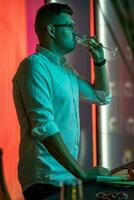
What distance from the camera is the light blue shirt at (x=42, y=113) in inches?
Answer: 60.4

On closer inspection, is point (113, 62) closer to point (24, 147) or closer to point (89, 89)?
point (89, 89)

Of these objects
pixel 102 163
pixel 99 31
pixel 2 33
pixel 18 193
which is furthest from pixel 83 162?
pixel 2 33

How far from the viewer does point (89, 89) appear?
197 centimetres

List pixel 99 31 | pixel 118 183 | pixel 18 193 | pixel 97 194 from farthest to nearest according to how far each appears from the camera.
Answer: pixel 99 31
pixel 18 193
pixel 118 183
pixel 97 194

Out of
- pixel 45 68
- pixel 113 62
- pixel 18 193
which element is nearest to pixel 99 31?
pixel 113 62

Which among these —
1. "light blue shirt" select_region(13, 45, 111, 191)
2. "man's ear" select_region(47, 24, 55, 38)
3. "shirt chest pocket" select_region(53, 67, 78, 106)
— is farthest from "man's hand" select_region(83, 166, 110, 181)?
"man's ear" select_region(47, 24, 55, 38)

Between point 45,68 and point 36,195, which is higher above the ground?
point 45,68

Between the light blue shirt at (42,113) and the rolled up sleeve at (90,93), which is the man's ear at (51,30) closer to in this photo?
the light blue shirt at (42,113)

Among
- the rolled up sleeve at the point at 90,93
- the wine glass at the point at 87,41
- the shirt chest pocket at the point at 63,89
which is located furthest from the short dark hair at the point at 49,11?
the rolled up sleeve at the point at 90,93

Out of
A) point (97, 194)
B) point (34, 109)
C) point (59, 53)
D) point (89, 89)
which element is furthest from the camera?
point (89, 89)

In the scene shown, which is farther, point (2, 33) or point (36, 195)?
point (2, 33)

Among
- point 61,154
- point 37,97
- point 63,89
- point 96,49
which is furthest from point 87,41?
point 61,154

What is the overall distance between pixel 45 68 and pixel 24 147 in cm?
31

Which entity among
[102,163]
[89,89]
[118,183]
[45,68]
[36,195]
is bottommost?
[102,163]
